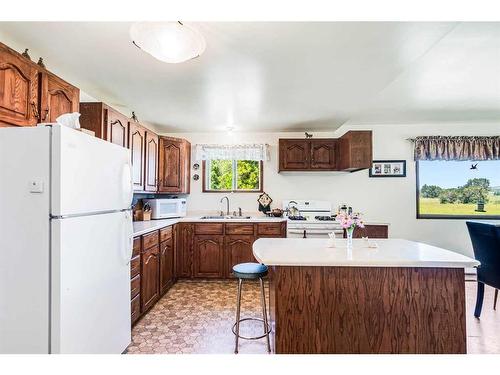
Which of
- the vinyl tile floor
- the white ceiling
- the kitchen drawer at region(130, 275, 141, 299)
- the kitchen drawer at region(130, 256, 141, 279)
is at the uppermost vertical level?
the white ceiling

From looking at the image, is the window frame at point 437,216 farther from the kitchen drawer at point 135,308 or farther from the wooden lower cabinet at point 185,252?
the kitchen drawer at point 135,308

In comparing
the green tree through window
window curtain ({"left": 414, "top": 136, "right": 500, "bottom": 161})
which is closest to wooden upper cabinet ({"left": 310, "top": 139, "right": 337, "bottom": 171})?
the green tree through window

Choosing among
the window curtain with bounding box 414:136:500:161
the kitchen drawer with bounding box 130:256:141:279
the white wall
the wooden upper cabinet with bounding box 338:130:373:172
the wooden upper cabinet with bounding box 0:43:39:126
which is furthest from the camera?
the white wall

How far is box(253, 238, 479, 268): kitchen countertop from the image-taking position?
158cm

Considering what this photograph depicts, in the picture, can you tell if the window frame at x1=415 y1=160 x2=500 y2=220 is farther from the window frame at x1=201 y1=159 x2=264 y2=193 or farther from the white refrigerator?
the white refrigerator

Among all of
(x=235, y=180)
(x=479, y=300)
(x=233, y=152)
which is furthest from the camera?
(x=235, y=180)

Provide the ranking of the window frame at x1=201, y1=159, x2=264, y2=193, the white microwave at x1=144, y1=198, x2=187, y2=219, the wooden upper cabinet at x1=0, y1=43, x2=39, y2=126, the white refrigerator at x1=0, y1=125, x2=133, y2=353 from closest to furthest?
1. the white refrigerator at x1=0, y1=125, x2=133, y2=353
2. the wooden upper cabinet at x1=0, y1=43, x2=39, y2=126
3. the white microwave at x1=144, y1=198, x2=187, y2=219
4. the window frame at x1=201, y1=159, x2=264, y2=193

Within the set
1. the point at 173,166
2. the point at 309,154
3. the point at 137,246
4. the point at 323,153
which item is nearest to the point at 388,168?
the point at 323,153

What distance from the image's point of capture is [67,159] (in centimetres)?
142

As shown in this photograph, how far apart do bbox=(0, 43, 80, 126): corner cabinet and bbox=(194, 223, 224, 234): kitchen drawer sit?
2.19 metres

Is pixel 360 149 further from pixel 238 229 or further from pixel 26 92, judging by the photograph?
pixel 26 92

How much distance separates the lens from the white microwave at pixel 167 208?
371 cm

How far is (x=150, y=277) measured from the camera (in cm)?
280

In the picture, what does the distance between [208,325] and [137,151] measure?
205 centimetres
